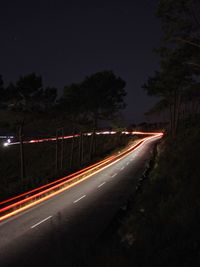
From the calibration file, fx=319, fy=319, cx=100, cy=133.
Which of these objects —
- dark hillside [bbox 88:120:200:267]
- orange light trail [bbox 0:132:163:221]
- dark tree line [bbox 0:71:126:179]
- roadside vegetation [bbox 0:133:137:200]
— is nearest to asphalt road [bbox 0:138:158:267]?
orange light trail [bbox 0:132:163:221]

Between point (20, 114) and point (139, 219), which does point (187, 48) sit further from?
point (20, 114)

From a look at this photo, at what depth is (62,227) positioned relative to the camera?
13.6 meters

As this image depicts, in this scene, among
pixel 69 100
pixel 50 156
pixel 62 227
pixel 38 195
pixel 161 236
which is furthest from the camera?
pixel 69 100

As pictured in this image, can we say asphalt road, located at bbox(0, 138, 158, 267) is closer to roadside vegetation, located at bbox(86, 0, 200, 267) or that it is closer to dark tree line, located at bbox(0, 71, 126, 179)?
roadside vegetation, located at bbox(86, 0, 200, 267)

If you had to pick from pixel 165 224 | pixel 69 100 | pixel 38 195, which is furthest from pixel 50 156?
pixel 165 224

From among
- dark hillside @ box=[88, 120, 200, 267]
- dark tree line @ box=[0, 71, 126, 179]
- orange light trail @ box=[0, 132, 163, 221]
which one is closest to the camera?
dark hillside @ box=[88, 120, 200, 267]

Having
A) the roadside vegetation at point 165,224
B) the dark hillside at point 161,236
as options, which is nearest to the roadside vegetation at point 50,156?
the roadside vegetation at point 165,224

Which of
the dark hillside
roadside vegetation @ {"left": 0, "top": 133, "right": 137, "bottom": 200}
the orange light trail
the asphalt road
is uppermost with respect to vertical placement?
the dark hillside

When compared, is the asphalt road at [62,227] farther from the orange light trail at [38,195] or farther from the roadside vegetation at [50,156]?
the roadside vegetation at [50,156]

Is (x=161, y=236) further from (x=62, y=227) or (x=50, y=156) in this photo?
(x=50, y=156)

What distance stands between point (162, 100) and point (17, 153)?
30259mm

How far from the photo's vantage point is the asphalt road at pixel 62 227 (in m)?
9.98

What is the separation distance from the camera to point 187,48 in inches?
776

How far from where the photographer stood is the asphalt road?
393 inches
